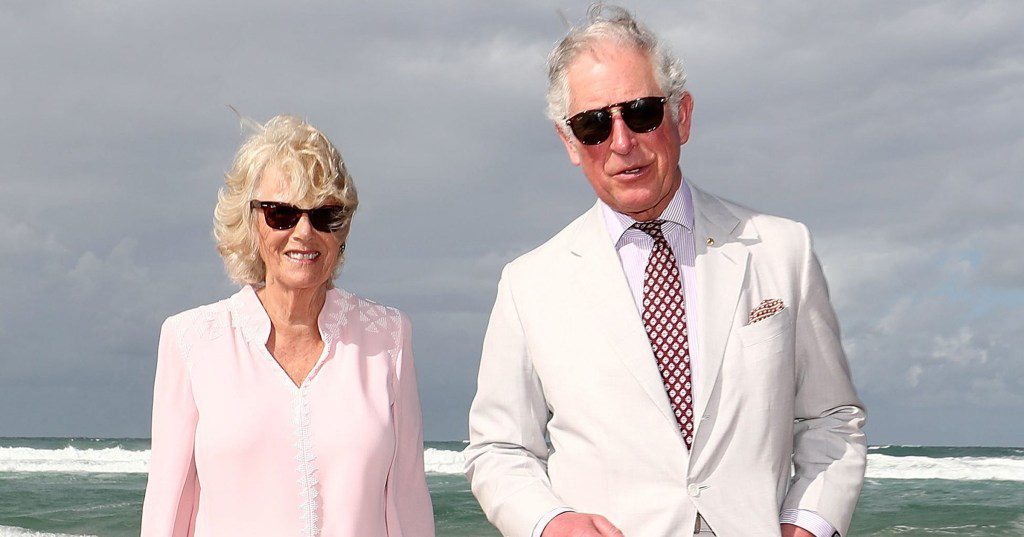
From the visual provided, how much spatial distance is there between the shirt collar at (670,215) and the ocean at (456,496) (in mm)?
12296

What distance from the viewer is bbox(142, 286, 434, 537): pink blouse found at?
3695 mm

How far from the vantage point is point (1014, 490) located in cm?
2317

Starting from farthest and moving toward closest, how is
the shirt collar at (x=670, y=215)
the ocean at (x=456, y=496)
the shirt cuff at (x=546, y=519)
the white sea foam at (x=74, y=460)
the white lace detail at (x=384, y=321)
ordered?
the white sea foam at (x=74, y=460) → the ocean at (x=456, y=496) → the white lace detail at (x=384, y=321) → the shirt collar at (x=670, y=215) → the shirt cuff at (x=546, y=519)

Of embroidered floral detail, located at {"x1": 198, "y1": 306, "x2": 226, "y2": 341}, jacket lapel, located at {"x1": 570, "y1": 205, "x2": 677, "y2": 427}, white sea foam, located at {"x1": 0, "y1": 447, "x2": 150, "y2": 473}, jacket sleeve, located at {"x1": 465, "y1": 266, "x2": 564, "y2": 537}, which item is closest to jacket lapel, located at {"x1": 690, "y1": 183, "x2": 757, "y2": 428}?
jacket lapel, located at {"x1": 570, "y1": 205, "x2": 677, "y2": 427}

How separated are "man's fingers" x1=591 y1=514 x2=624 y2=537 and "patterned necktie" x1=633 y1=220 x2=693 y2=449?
320 mm

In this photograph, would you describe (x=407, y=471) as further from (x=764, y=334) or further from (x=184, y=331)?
(x=764, y=334)

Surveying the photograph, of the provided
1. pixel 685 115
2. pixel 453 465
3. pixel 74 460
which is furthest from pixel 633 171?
pixel 74 460

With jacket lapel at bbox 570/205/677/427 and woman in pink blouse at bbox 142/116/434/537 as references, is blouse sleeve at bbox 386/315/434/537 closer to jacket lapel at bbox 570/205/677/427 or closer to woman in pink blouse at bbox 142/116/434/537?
woman in pink blouse at bbox 142/116/434/537

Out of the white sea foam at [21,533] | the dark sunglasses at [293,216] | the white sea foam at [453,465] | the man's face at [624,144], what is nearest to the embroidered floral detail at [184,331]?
the dark sunglasses at [293,216]

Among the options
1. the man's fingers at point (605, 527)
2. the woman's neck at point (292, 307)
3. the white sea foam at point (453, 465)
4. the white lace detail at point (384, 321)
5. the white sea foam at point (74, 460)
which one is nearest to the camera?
the man's fingers at point (605, 527)

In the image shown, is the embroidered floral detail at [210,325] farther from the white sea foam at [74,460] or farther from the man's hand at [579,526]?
the white sea foam at [74,460]

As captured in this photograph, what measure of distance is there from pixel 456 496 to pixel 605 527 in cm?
1802

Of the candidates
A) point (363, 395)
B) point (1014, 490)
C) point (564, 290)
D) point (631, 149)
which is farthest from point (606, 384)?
point (1014, 490)

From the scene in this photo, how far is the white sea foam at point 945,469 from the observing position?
26.9m
